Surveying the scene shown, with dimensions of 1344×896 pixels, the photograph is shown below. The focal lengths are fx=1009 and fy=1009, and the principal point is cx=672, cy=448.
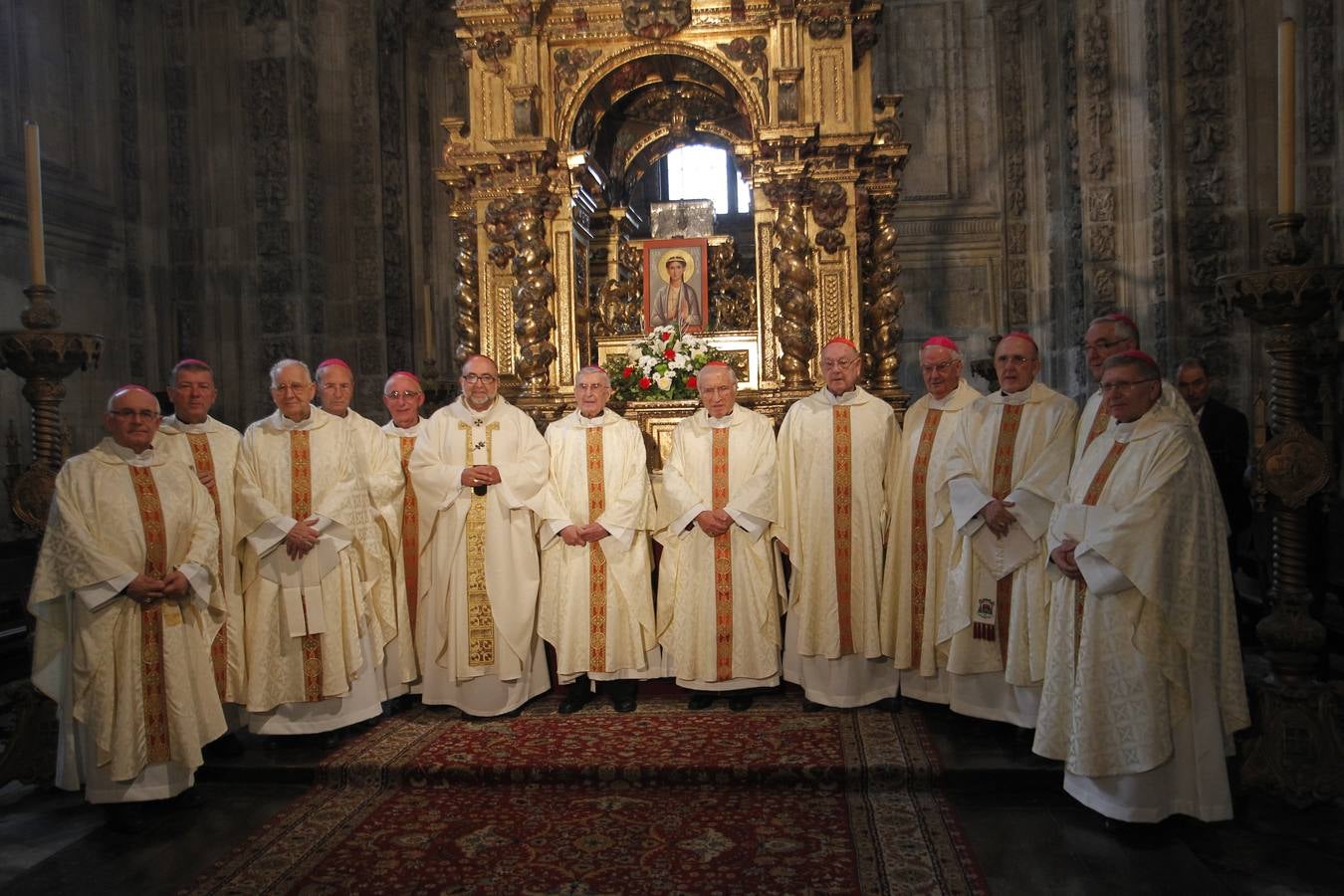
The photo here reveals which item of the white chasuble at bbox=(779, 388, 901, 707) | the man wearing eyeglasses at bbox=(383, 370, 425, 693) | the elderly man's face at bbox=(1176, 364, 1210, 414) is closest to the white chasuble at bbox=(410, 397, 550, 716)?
the man wearing eyeglasses at bbox=(383, 370, 425, 693)

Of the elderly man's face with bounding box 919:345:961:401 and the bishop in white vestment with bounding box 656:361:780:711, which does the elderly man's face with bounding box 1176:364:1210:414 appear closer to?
the elderly man's face with bounding box 919:345:961:401

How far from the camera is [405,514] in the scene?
6.71 metres

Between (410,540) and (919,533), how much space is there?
10.8 ft

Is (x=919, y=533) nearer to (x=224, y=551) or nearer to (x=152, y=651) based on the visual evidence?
(x=224, y=551)

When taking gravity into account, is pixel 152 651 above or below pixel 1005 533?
below

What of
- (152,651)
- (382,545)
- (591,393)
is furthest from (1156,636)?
(152,651)

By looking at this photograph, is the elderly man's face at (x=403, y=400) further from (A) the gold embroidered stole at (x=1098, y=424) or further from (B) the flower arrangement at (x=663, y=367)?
(A) the gold embroidered stole at (x=1098, y=424)

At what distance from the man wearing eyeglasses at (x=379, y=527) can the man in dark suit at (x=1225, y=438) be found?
528 cm

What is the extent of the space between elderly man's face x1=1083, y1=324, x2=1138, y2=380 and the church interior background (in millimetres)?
463

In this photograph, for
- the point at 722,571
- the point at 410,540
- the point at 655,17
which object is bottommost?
the point at 722,571

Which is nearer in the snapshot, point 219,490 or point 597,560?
point 219,490

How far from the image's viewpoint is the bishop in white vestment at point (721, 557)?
20.5 feet

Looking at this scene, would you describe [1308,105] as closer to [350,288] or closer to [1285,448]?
[1285,448]

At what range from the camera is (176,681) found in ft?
16.3
